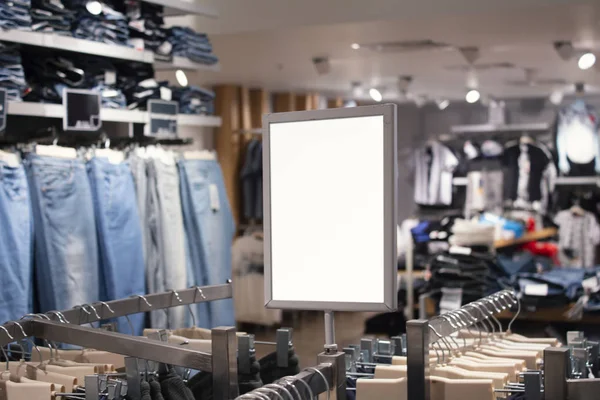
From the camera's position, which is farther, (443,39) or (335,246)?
(443,39)

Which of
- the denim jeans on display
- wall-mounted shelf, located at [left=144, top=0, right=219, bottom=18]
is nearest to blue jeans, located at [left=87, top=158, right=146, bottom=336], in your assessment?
the denim jeans on display

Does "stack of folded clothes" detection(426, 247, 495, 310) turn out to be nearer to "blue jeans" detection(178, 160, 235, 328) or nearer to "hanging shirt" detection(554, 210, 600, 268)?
"blue jeans" detection(178, 160, 235, 328)

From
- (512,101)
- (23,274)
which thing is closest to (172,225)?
(23,274)

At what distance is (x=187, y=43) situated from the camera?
571 cm

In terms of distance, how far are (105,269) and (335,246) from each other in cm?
280

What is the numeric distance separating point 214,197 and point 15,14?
1.87m

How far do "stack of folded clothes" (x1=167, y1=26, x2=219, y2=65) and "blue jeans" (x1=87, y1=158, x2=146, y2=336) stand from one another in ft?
3.42

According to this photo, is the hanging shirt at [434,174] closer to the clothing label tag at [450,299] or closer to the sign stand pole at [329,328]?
the clothing label tag at [450,299]

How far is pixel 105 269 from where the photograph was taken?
16.0ft

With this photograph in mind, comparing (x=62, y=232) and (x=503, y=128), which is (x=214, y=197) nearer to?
(x=62, y=232)

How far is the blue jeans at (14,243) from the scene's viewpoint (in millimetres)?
4195

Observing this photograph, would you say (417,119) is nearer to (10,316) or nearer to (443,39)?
(443,39)

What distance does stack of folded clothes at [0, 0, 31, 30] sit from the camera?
14.1 ft

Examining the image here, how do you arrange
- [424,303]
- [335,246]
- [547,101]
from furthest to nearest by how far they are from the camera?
[547,101] < [424,303] < [335,246]
